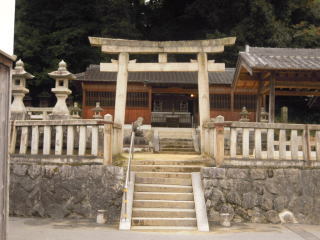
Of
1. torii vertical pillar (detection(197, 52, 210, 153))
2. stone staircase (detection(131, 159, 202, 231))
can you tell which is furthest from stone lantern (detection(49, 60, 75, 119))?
torii vertical pillar (detection(197, 52, 210, 153))

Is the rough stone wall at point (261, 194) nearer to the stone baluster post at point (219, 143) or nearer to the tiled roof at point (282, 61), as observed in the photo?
the stone baluster post at point (219, 143)

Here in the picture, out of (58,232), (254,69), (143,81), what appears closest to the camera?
(58,232)

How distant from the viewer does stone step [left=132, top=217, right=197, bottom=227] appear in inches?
313

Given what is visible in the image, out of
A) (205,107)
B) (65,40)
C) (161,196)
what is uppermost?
(65,40)

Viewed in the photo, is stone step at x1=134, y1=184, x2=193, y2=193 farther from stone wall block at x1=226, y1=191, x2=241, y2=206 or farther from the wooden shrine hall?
the wooden shrine hall

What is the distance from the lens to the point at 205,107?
11.9 metres

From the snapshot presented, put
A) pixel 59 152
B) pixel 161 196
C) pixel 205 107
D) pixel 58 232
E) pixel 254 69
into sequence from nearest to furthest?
pixel 58 232, pixel 161 196, pixel 59 152, pixel 205 107, pixel 254 69

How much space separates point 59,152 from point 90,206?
1650mm

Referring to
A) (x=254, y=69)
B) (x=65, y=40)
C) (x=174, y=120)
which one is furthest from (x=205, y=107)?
(x=65, y=40)

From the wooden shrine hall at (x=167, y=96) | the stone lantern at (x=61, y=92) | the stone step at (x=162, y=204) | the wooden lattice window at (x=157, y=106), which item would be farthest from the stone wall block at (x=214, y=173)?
the wooden lattice window at (x=157, y=106)

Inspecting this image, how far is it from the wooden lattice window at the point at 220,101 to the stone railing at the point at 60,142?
49.3 feet

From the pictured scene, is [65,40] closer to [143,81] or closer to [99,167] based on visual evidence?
[143,81]

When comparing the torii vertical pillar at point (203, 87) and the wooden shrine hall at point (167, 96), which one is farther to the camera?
the wooden shrine hall at point (167, 96)

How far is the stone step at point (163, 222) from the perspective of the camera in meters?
7.96
